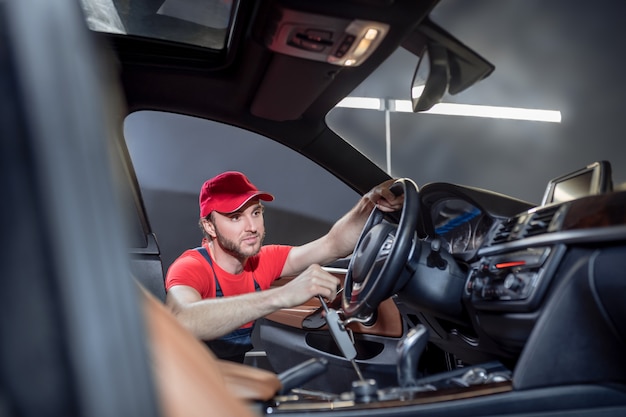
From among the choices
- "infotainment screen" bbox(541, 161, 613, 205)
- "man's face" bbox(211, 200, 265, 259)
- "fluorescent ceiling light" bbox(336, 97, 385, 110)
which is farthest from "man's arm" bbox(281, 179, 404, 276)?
"fluorescent ceiling light" bbox(336, 97, 385, 110)

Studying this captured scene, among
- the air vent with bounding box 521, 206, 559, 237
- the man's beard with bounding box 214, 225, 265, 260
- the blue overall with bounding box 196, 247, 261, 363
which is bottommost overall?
the blue overall with bounding box 196, 247, 261, 363

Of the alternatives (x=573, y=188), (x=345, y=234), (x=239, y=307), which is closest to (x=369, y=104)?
(x=345, y=234)

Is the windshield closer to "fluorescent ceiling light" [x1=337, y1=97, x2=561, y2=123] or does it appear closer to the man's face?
the man's face

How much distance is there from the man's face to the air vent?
3.47ft

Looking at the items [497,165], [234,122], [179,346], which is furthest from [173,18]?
[497,165]

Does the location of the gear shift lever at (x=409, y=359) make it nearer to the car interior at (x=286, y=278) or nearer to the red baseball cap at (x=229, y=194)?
the car interior at (x=286, y=278)

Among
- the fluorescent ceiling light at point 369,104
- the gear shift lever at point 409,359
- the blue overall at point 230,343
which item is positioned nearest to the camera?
the gear shift lever at point 409,359

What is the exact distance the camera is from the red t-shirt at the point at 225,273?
1942mm

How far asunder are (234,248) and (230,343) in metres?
0.34

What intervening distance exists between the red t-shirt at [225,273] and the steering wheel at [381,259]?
591mm

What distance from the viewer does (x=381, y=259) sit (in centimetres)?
148

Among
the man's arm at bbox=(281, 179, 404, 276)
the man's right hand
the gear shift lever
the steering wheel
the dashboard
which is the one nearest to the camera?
the dashboard

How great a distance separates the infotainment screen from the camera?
3.87ft

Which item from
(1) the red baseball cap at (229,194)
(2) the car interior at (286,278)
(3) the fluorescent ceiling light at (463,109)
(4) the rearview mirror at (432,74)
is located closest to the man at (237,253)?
(1) the red baseball cap at (229,194)
